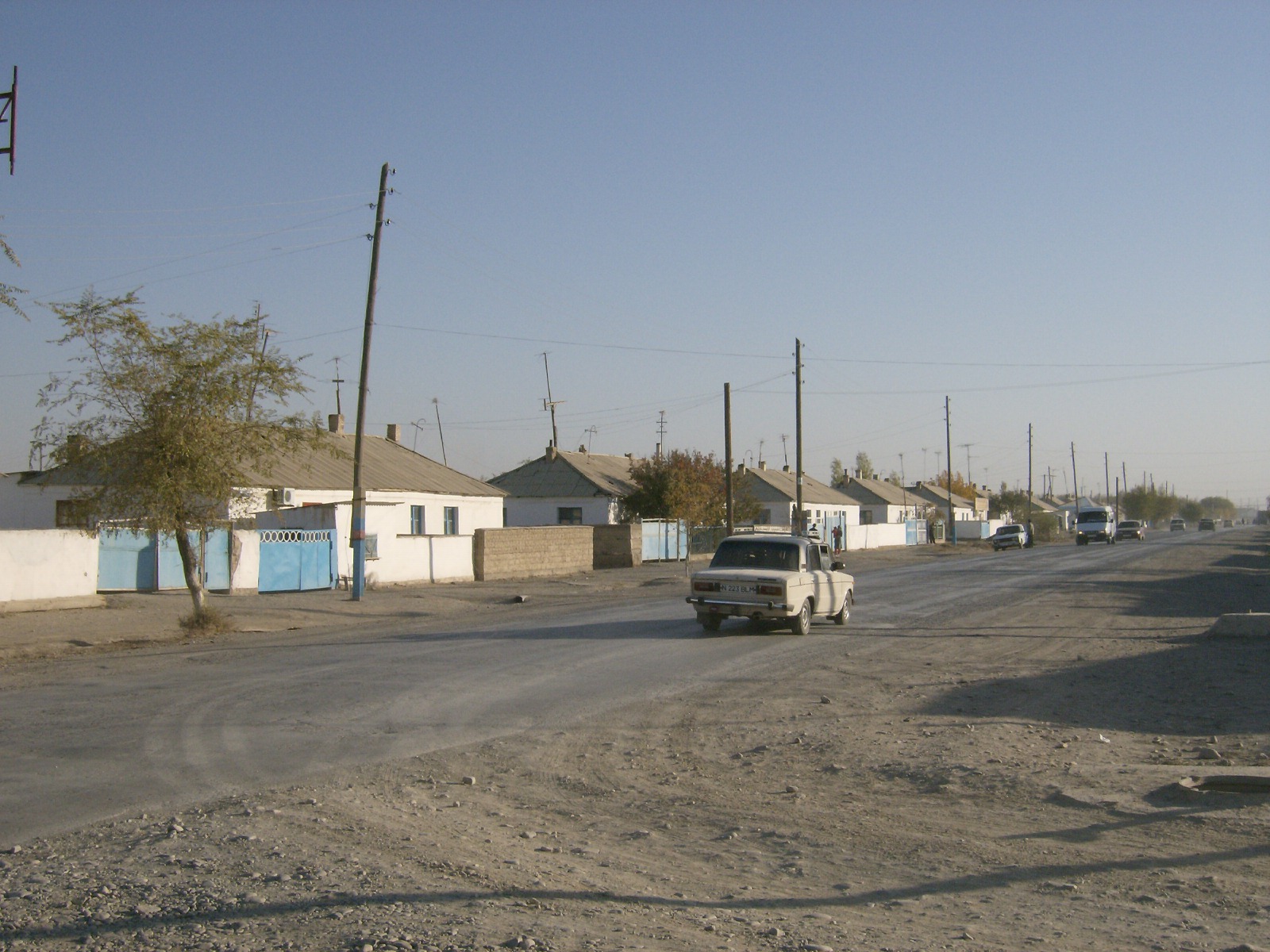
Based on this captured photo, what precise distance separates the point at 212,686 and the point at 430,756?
5.11 metres

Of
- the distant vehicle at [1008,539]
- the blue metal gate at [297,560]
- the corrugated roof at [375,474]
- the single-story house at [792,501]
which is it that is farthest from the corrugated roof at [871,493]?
the blue metal gate at [297,560]

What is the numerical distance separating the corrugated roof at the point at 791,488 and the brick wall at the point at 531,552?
31.5m

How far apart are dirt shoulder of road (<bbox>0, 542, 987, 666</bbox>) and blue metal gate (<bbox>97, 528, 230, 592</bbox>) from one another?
394 millimetres

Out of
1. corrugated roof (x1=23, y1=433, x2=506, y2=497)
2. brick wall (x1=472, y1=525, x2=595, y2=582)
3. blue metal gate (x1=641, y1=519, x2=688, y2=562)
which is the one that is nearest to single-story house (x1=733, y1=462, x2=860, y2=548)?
blue metal gate (x1=641, y1=519, x2=688, y2=562)

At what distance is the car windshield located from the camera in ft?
64.2

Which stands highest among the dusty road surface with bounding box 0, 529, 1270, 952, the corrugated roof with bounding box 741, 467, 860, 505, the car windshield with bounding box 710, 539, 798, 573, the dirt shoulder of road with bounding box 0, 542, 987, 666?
the corrugated roof with bounding box 741, 467, 860, 505

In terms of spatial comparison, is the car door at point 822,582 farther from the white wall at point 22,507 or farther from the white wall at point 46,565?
the white wall at point 22,507

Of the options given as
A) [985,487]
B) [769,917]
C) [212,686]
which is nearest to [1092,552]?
[212,686]

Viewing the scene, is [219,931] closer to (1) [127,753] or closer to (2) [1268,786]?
(1) [127,753]

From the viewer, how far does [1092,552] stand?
6234 cm

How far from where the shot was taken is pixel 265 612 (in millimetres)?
24078

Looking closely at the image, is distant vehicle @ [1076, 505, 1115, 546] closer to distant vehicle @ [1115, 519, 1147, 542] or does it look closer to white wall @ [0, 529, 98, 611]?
distant vehicle @ [1115, 519, 1147, 542]

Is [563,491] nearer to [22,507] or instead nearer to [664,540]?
[664,540]

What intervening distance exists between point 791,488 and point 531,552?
154 feet
